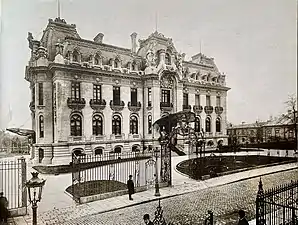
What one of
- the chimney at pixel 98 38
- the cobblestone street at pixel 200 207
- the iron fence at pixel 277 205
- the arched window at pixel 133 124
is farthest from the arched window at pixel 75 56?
the iron fence at pixel 277 205

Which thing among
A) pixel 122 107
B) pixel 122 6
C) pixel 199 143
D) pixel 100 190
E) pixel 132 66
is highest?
pixel 122 6

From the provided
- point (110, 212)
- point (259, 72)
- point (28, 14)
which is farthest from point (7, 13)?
point (259, 72)

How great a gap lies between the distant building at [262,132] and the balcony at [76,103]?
178 cm

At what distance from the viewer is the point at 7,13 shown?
7.29 feet

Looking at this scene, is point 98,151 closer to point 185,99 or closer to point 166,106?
point 166,106

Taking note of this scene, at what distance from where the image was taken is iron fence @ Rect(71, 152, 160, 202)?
2553 millimetres

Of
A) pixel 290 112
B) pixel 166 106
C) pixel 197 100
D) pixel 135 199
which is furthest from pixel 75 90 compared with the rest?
pixel 290 112

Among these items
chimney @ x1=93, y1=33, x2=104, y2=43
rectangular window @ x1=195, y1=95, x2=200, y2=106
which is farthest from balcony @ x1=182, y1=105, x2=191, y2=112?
chimney @ x1=93, y1=33, x2=104, y2=43

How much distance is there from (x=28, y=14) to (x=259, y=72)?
2.78m

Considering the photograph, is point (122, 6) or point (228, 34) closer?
point (122, 6)

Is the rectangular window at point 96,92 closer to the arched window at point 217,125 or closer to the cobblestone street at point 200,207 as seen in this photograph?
the cobblestone street at point 200,207

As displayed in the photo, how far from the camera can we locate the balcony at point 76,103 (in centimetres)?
254

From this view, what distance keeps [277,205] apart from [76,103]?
2262mm

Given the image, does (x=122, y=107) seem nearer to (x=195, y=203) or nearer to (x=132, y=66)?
(x=132, y=66)
